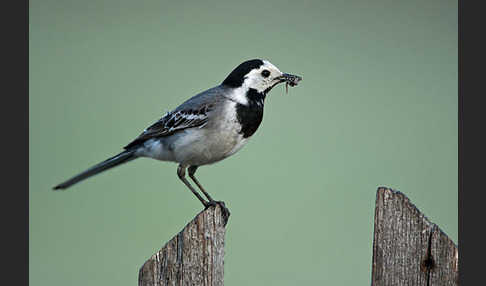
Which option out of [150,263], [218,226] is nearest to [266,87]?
[218,226]

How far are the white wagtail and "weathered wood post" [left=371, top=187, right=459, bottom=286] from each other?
141 cm

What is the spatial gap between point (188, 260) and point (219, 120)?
1.41m

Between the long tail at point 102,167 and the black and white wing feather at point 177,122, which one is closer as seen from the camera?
the long tail at point 102,167

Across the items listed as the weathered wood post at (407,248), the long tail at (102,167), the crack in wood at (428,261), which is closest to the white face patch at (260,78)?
the long tail at (102,167)

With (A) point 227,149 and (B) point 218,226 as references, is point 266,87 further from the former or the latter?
(B) point 218,226

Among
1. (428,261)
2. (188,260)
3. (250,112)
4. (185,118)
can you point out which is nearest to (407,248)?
(428,261)

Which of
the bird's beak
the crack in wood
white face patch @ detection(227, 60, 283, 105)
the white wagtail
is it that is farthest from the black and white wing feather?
the crack in wood

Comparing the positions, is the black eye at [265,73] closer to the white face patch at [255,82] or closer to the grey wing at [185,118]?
the white face patch at [255,82]

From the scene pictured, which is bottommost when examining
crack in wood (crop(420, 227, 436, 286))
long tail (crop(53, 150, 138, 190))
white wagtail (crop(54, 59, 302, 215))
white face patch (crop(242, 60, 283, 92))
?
crack in wood (crop(420, 227, 436, 286))

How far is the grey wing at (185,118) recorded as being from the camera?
12.1ft

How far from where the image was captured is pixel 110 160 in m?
3.72

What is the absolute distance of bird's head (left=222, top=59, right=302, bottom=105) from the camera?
3652mm

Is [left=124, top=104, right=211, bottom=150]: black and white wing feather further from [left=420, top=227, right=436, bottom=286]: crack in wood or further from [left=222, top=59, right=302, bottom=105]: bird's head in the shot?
[left=420, top=227, right=436, bottom=286]: crack in wood

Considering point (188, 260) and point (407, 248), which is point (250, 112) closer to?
point (188, 260)
